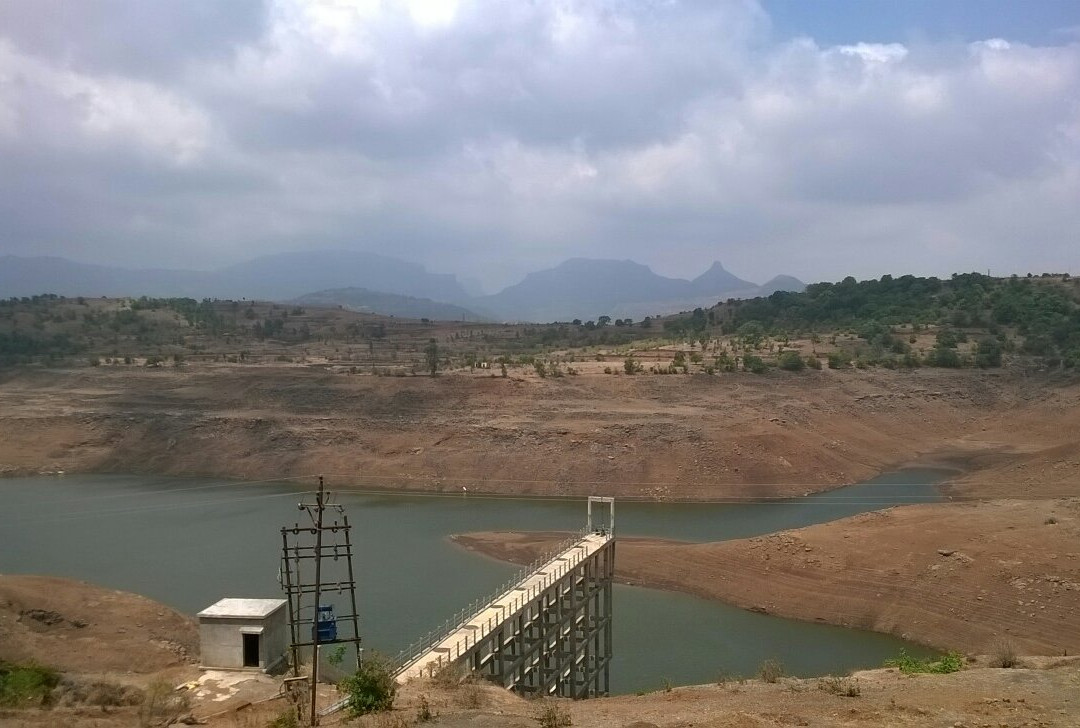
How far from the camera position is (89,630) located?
75.5ft

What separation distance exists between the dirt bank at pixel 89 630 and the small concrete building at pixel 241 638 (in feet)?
16.3

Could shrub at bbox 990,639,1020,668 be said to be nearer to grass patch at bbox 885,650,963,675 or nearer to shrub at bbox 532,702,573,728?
grass patch at bbox 885,650,963,675

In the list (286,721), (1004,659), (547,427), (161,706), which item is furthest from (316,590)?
(547,427)

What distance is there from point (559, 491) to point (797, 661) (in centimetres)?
2296

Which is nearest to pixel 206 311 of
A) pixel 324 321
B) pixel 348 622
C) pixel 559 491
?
pixel 324 321

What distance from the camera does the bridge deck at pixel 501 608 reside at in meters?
16.4

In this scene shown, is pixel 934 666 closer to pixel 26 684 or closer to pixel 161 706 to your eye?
pixel 161 706

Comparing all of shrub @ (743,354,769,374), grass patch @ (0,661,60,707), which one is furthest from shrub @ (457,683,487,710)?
shrub @ (743,354,769,374)

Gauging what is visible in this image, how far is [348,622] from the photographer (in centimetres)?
2444

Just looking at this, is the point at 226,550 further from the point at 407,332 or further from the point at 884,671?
the point at 407,332

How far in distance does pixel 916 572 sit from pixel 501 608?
14.2m

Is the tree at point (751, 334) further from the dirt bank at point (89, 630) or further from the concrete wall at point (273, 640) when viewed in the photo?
the concrete wall at point (273, 640)

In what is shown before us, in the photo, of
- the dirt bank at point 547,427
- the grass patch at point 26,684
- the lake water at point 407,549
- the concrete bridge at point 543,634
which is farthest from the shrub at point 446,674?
the dirt bank at point 547,427

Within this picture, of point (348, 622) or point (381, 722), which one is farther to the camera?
point (348, 622)
